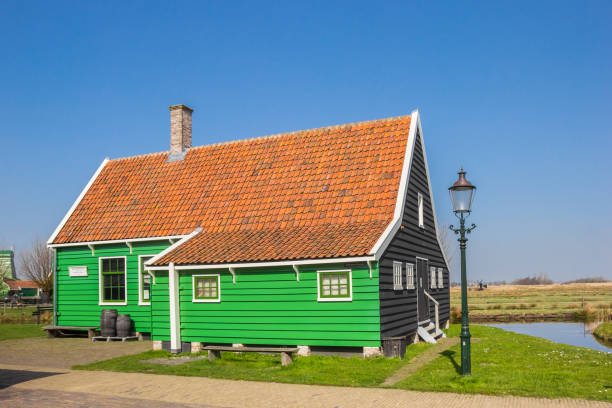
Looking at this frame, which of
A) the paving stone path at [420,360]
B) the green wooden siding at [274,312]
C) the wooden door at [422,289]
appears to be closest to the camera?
the paving stone path at [420,360]

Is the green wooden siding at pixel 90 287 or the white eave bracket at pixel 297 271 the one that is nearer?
the white eave bracket at pixel 297 271

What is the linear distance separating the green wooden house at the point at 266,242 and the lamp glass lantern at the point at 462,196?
8.61ft

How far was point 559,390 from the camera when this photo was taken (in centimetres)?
1030

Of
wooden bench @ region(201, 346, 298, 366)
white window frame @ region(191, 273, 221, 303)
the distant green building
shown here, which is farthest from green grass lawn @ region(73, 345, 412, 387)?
the distant green building

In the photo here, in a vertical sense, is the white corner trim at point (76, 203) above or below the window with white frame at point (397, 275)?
above

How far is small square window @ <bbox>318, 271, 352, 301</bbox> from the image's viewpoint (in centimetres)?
1464

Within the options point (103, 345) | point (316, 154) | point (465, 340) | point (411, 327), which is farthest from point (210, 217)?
point (465, 340)

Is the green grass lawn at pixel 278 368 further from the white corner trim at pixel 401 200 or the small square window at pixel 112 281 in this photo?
the small square window at pixel 112 281

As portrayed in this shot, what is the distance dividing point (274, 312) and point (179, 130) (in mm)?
10676

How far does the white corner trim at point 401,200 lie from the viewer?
46.7 feet

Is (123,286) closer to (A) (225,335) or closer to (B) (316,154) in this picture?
(A) (225,335)

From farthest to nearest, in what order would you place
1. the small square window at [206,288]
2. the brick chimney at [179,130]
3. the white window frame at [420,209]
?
the brick chimney at [179,130] < the white window frame at [420,209] < the small square window at [206,288]

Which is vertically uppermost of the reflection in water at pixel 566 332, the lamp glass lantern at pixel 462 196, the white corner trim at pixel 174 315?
the lamp glass lantern at pixel 462 196

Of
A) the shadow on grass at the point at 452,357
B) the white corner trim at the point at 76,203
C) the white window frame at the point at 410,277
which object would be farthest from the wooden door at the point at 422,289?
the white corner trim at the point at 76,203
